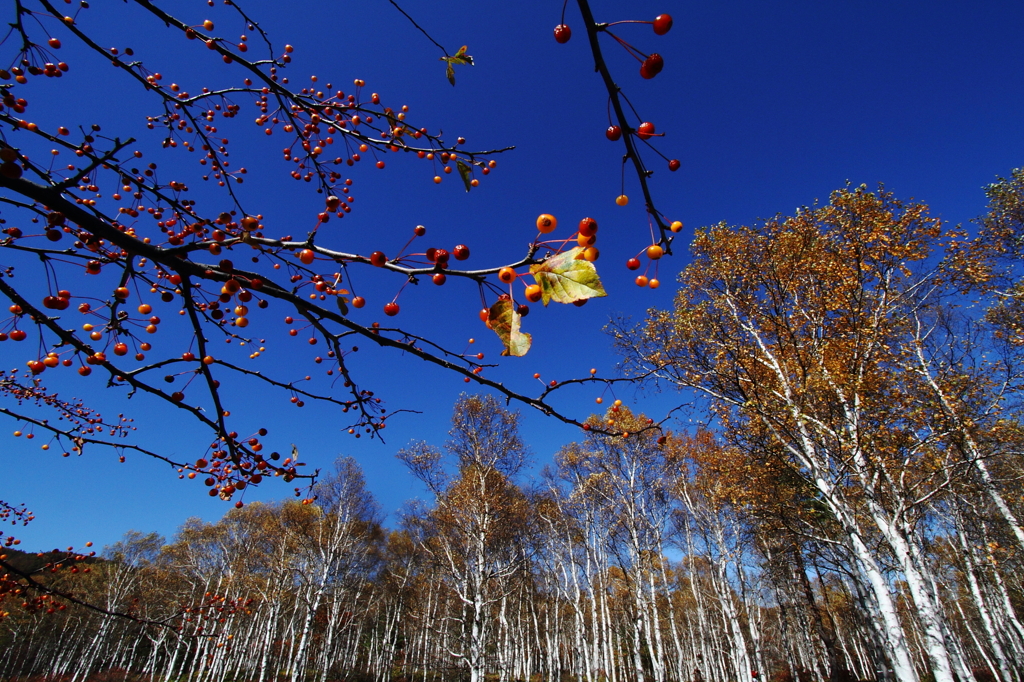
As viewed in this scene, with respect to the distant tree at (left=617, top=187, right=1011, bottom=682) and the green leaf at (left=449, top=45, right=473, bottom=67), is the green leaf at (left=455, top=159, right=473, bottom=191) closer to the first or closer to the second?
the green leaf at (left=449, top=45, right=473, bottom=67)

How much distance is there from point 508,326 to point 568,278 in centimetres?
22

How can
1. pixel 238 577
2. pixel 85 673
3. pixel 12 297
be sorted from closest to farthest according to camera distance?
pixel 12 297, pixel 238 577, pixel 85 673

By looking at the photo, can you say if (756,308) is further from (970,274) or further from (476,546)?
(476,546)

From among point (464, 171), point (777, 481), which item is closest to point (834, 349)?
point (777, 481)

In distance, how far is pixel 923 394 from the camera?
890 cm

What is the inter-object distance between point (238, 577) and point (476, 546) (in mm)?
17684

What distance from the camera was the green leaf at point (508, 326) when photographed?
2.74 ft

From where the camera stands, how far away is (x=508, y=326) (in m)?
0.86

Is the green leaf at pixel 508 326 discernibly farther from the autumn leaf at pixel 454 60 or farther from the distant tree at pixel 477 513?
the distant tree at pixel 477 513

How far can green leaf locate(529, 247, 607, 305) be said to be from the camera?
0.67 metres

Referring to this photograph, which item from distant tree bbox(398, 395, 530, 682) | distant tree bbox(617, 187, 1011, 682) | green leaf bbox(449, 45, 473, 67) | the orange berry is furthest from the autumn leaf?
distant tree bbox(398, 395, 530, 682)

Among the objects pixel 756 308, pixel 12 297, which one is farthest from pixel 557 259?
pixel 756 308

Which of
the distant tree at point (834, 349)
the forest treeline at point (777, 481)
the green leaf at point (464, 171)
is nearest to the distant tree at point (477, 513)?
the forest treeline at point (777, 481)

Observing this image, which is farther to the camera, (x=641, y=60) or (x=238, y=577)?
(x=238, y=577)
